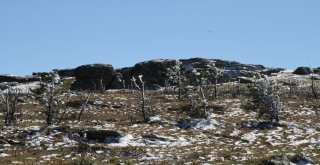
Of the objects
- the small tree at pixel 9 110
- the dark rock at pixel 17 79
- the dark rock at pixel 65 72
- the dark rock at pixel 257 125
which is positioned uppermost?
the dark rock at pixel 65 72

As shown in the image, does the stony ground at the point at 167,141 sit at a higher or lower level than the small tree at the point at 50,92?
lower

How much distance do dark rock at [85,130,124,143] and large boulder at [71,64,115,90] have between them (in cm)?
7409

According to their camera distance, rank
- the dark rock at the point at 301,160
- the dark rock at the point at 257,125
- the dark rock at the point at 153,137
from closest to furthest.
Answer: the dark rock at the point at 301,160 → the dark rock at the point at 153,137 → the dark rock at the point at 257,125

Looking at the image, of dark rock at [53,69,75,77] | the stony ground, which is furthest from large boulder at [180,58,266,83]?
the stony ground

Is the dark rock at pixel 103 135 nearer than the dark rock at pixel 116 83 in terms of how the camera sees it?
Yes

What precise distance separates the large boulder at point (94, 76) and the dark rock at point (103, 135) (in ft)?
243

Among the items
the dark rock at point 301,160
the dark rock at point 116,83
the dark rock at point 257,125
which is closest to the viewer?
the dark rock at point 301,160

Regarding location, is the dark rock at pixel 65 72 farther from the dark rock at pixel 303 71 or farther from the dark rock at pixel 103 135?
the dark rock at pixel 103 135

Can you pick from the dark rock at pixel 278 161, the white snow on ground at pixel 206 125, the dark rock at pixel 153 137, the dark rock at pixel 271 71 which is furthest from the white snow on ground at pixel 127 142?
the dark rock at pixel 271 71

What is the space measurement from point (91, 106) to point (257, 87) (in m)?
28.2

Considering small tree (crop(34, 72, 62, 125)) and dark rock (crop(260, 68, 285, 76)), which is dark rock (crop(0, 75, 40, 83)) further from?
small tree (crop(34, 72, 62, 125))

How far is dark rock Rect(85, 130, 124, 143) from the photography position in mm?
37781

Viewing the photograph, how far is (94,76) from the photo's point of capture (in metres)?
114

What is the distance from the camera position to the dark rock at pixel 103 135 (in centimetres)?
3778
